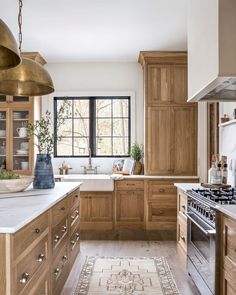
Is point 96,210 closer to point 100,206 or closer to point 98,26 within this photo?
point 100,206

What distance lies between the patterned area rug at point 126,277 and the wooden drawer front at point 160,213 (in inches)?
50.9

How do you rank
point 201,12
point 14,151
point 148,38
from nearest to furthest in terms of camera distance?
point 201,12 < point 148,38 < point 14,151

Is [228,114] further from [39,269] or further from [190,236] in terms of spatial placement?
[39,269]

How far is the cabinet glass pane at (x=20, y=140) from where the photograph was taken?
5457mm

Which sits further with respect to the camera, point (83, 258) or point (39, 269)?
point (83, 258)

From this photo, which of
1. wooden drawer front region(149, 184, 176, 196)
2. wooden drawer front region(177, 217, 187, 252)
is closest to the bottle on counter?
wooden drawer front region(177, 217, 187, 252)

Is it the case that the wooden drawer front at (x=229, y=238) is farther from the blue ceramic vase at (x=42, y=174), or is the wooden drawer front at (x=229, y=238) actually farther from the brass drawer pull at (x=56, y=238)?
the blue ceramic vase at (x=42, y=174)

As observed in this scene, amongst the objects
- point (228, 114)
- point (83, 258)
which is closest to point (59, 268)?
point (83, 258)

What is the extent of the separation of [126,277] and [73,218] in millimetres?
773

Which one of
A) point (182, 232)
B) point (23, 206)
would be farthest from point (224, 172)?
point (23, 206)

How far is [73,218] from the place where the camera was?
3553mm

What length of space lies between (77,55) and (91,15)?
168 cm

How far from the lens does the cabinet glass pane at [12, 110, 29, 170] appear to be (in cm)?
546

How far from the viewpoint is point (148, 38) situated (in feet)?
15.4
